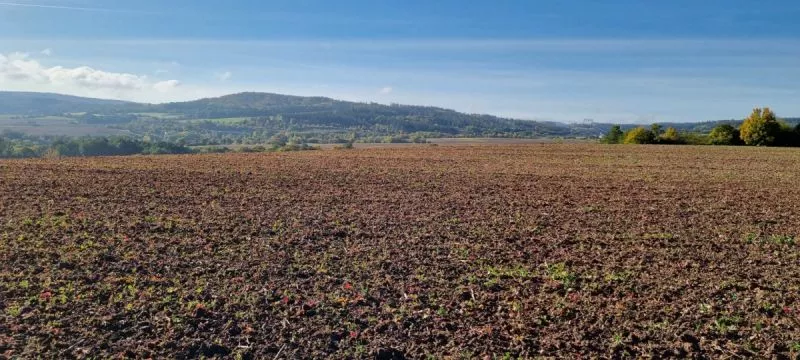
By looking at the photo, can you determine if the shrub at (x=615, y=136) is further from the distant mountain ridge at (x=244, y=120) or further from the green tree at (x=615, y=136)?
the distant mountain ridge at (x=244, y=120)

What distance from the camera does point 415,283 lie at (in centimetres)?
801

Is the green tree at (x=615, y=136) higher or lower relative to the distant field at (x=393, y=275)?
higher

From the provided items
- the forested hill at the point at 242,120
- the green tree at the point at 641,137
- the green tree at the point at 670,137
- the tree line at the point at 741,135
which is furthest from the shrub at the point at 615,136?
the forested hill at the point at 242,120

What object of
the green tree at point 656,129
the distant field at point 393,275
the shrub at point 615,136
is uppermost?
the green tree at point 656,129

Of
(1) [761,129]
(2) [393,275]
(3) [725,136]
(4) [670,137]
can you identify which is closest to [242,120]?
(4) [670,137]

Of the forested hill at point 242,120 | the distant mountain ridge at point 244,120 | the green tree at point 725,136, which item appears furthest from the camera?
the distant mountain ridge at point 244,120

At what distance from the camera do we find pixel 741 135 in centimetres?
6031

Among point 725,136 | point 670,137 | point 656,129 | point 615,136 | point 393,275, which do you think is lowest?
point 393,275

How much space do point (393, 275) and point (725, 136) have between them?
65.1 meters

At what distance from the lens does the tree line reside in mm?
57500

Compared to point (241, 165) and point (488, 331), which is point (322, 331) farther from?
point (241, 165)

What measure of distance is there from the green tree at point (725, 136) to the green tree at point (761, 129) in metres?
0.91

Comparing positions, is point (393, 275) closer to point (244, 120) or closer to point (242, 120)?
point (244, 120)

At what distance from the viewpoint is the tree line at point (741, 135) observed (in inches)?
2264
